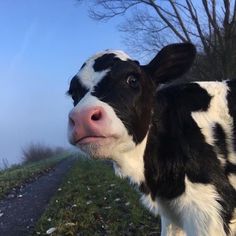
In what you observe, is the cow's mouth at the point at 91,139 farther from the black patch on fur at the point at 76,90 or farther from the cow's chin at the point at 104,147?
the black patch on fur at the point at 76,90

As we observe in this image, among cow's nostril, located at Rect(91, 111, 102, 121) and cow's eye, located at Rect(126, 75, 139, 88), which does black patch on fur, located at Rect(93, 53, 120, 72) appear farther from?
cow's nostril, located at Rect(91, 111, 102, 121)

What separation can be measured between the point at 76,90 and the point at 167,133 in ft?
3.20

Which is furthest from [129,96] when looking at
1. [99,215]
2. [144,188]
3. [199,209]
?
[99,215]

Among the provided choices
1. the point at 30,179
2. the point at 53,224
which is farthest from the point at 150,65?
the point at 30,179

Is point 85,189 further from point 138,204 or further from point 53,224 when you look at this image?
point 53,224

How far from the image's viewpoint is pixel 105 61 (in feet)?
18.0

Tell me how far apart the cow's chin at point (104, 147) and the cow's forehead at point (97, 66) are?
23.2 inches

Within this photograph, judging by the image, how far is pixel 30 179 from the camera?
18.7 m

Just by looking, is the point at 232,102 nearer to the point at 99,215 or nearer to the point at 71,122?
the point at 71,122

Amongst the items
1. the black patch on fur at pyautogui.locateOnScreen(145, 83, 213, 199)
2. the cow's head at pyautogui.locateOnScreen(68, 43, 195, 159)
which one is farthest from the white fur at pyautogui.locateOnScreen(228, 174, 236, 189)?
the cow's head at pyautogui.locateOnScreen(68, 43, 195, 159)

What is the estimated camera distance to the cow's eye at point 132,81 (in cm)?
525

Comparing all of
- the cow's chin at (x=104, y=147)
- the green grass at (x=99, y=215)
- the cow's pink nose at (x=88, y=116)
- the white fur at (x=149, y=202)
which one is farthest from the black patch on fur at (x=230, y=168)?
the green grass at (x=99, y=215)

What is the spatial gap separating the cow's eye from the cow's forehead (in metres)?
0.22

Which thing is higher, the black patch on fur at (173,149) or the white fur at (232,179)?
the black patch on fur at (173,149)
